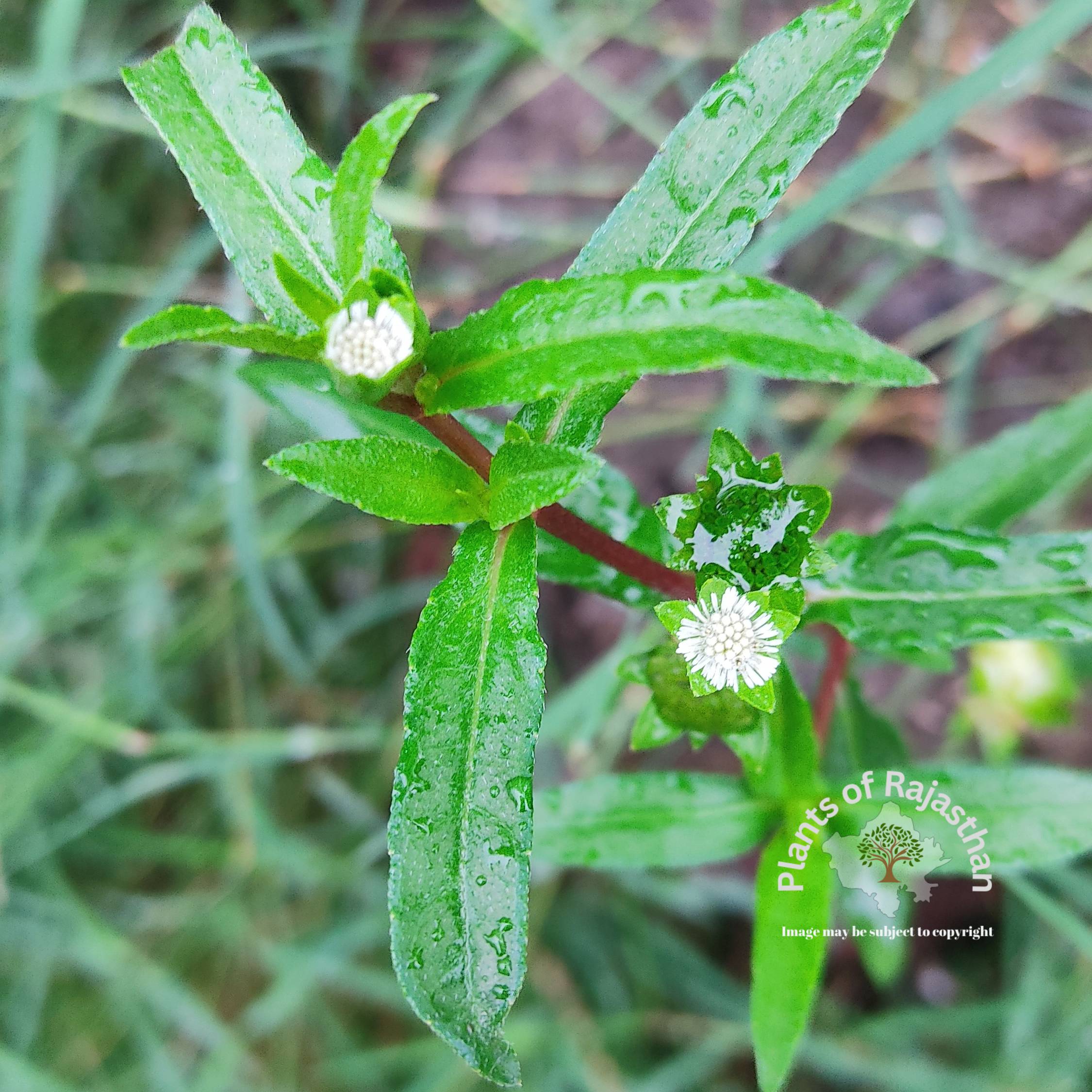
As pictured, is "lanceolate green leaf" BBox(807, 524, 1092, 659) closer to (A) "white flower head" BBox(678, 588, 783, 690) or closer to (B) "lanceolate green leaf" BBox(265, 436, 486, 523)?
(A) "white flower head" BBox(678, 588, 783, 690)

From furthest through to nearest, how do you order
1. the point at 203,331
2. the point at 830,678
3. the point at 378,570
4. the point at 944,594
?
the point at 378,570, the point at 830,678, the point at 944,594, the point at 203,331

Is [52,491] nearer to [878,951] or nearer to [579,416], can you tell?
[579,416]

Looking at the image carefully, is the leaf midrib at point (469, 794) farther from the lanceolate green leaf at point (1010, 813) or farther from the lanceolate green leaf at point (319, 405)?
the lanceolate green leaf at point (1010, 813)

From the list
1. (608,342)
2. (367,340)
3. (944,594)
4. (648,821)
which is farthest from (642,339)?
(648,821)

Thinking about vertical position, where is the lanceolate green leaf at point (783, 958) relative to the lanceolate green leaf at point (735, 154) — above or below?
below

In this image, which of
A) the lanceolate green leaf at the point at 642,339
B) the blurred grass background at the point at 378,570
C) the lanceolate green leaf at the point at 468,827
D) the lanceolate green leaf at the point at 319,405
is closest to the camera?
the lanceolate green leaf at the point at 642,339

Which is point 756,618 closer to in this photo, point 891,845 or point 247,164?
point 891,845

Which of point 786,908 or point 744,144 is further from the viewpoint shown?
point 786,908

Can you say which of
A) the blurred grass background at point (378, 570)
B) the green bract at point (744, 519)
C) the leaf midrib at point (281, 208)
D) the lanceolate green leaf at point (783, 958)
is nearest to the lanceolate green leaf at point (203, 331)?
the leaf midrib at point (281, 208)
